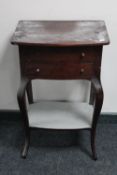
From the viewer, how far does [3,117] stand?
79.3 inches

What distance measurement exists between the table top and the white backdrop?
0.07m

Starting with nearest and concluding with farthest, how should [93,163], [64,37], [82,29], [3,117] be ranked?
[64,37], [82,29], [93,163], [3,117]

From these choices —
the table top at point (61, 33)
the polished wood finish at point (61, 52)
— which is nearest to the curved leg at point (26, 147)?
the polished wood finish at point (61, 52)

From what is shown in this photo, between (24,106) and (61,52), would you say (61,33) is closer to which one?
(61,52)

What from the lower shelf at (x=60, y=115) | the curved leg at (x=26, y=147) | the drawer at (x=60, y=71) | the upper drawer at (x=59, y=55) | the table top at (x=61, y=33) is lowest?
the curved leg at (x=26, y=147)

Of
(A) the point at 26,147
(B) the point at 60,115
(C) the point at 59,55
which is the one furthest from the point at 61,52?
(A) the point at 26,147

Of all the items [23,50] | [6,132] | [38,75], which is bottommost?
[6,132]

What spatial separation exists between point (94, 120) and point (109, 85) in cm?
38

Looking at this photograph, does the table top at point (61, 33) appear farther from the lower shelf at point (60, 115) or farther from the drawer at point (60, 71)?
the lower shelf at point (60, 115)

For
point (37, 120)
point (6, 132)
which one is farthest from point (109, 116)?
point (6, 132)

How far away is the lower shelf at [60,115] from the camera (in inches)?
63.9

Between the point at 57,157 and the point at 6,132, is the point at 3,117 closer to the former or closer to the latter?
the point at 6,132

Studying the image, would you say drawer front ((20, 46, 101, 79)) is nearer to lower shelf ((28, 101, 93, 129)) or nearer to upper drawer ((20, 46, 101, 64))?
upper drawer ((20, 46, 101, 64))

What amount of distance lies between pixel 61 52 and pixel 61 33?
0.11m
